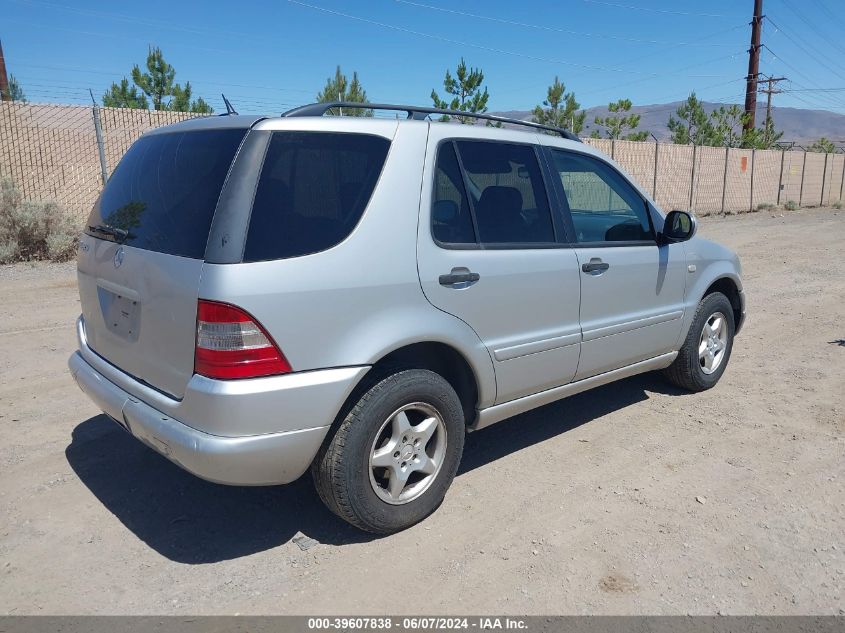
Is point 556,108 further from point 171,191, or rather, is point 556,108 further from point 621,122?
point 171,191

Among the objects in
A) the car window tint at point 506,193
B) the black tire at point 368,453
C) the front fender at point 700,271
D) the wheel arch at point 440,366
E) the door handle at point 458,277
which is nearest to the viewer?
the black tire at point 368,453

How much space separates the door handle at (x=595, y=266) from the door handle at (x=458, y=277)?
0.90 m

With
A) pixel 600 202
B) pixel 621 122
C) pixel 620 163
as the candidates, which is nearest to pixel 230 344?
pixel 600 202

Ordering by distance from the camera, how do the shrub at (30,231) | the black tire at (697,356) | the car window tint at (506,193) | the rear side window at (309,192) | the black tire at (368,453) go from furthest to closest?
1. the shrub at (30,231)
2. the black tire at (697,356)
3. the car window tint at (506,193)
4. the black tire at (368,453)
5. the rear side window at (309,192)

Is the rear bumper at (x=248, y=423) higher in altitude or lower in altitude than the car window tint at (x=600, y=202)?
lower

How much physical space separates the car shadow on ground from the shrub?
23.4ft

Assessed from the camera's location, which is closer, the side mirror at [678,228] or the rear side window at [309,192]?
the rear side window at [309,192]

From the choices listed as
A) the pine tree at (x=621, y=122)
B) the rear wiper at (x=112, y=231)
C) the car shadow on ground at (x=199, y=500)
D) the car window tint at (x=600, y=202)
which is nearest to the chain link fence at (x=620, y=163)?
the pine tree at (x=621, y=122)

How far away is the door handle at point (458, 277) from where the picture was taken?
329 cm

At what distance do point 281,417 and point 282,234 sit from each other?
2.46 ft

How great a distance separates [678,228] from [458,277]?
6.71ft

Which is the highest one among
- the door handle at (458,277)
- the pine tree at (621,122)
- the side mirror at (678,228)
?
the pine tree at (621,122)

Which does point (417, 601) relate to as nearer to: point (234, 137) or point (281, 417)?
point (281, 417)

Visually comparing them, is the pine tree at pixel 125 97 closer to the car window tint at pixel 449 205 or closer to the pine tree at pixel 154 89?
the pine tree at pixel 154 89
